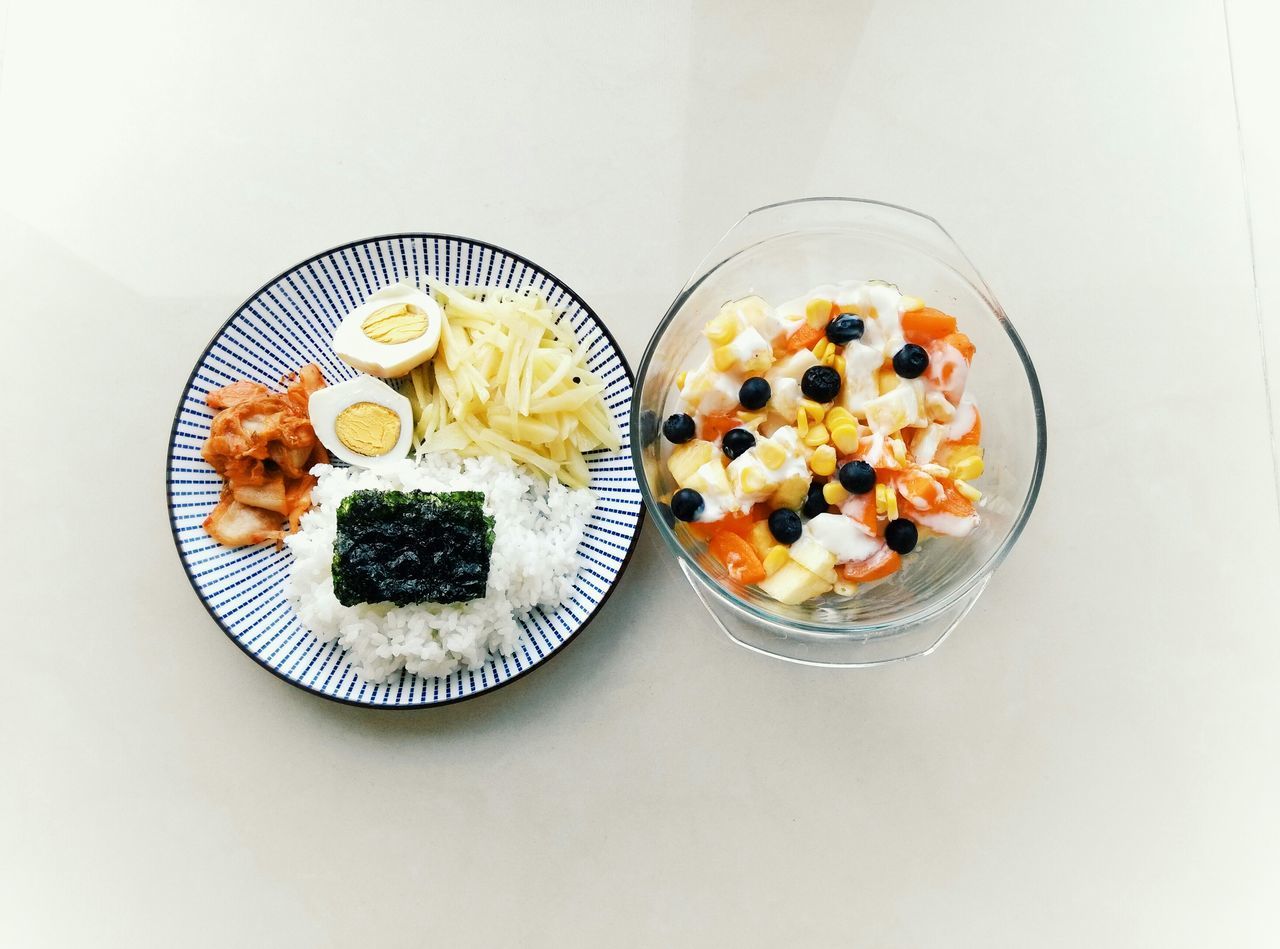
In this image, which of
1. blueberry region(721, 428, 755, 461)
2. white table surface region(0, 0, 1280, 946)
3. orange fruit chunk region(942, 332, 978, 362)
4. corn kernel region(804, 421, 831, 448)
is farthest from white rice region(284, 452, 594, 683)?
orange fruit chunk region(942, 332, 978, 362)

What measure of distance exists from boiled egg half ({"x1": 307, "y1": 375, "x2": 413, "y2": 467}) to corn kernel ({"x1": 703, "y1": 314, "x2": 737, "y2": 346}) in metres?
0.69

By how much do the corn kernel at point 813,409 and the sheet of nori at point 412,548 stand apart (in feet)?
2.15

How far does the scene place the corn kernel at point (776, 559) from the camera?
161 cm

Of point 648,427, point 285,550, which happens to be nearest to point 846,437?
point 648,427

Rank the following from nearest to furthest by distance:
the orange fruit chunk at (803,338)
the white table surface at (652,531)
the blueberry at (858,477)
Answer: the blueberry at (858,477) < the orange fruit chunk at (803,338) < the white table surface at (652,531)

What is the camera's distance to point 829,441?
1.60 meters

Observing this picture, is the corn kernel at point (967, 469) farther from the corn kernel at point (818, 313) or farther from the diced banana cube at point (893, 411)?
the corn kernel at point (818, 313)

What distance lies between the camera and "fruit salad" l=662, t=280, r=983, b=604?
1574 mm

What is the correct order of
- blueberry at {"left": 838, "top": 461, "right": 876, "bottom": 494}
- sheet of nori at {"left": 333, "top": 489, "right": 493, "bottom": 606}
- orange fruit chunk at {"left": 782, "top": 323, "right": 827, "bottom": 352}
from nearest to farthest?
blueberry at {"left": 838, "top": 461, "right": 876, "bottom": 494}
orange fruit chunk at {"left": 782, "top": 323, "right": 827, "bottom": 352}
sheet of nori at {"left": 333, "top": 489, "right": 493, "bottom": 606}

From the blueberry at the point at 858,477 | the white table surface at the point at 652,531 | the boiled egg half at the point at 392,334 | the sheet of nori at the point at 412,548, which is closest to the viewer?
the blueberry at the point at 858,477

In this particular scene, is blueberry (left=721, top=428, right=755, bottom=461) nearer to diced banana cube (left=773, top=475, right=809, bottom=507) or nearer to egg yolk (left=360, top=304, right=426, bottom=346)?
diced banana cube (left=773, top=475, right=809, bottom=507)

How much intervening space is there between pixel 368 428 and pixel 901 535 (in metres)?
1.08

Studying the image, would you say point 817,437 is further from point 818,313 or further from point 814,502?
point 818,313

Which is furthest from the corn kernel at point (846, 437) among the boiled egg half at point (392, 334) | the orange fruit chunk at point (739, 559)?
the boiled egg half at point (392, 334)
